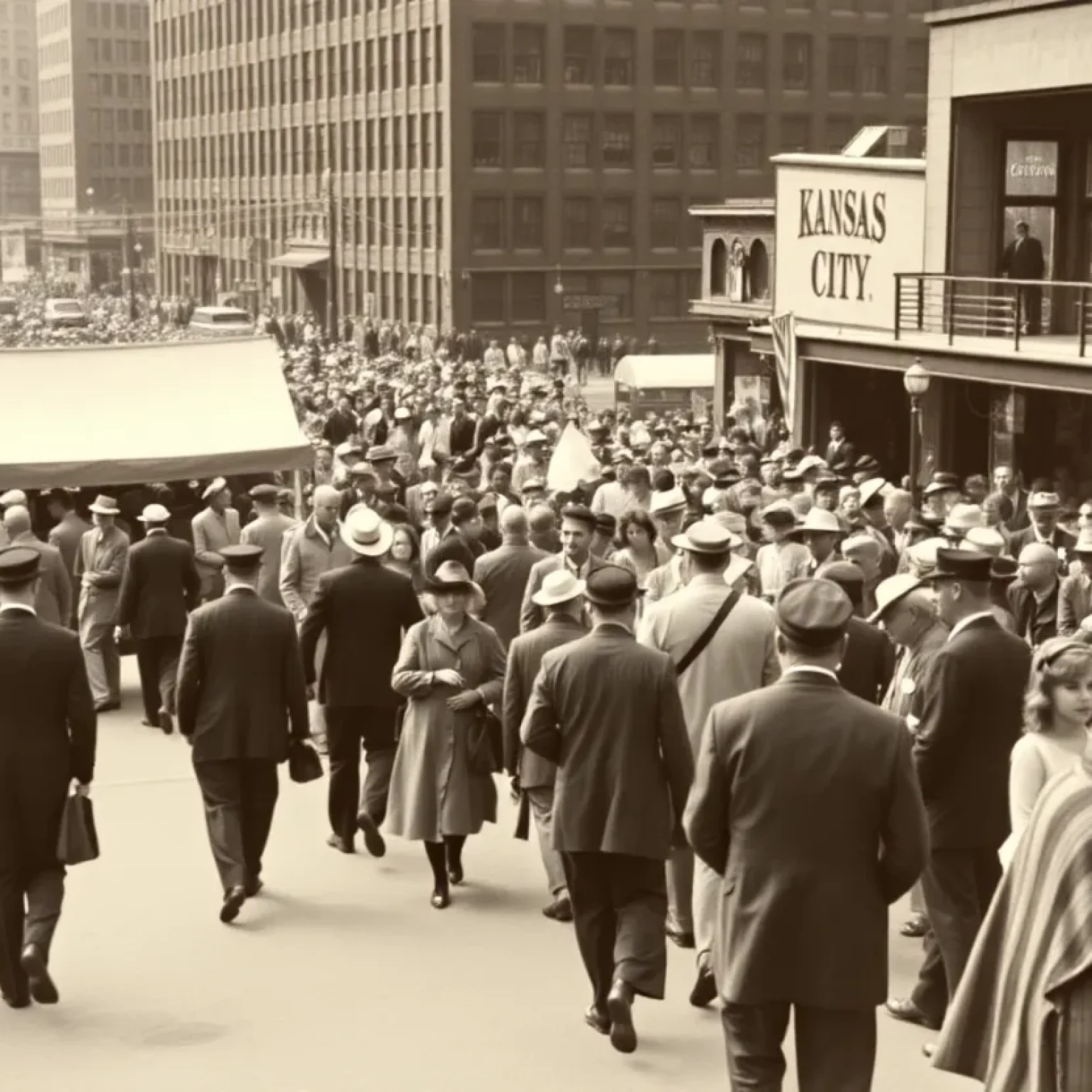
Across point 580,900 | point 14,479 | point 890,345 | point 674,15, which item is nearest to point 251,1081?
point 580,900

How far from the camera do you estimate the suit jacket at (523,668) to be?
872 cm

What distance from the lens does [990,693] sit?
7.54 meters

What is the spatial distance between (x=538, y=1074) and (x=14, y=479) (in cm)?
1372

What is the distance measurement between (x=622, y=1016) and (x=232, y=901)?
256cm

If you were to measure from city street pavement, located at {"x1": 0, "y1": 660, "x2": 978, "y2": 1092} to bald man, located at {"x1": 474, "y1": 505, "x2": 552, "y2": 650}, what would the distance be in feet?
4.32

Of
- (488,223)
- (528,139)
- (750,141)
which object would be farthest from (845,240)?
(750,141)

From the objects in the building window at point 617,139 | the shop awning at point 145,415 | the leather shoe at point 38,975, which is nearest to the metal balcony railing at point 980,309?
the shop awning at point 145,415

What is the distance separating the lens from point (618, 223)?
78.4 metres

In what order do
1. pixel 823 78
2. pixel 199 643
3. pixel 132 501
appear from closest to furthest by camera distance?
pixel 199 643, pixel 132 501, pixel 823 78

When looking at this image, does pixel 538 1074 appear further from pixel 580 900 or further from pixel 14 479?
pixel 14 479

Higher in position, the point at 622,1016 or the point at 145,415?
the point at 145,415

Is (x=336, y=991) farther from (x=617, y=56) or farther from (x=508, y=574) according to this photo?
(x=617, y=56)

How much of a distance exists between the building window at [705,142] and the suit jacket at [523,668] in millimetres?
71932

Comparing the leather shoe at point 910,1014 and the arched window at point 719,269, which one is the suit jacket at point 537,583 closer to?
the leather shoe at point 910,1014
